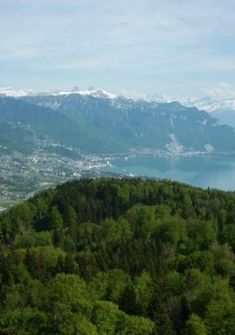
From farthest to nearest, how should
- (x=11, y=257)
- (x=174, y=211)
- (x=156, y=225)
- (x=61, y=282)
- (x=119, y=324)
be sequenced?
(x=174, y=211) → (x=156, y=225) → (x=11, y=257) → (x=61, y=282) → (x=119, y=324)

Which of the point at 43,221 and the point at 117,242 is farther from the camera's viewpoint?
the point at 43,221

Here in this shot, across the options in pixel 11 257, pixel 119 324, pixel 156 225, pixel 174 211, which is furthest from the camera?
pixel 174 211

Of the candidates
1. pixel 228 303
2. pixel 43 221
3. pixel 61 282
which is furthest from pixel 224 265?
pixel 43 221

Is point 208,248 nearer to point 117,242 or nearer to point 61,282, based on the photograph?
point 117,242

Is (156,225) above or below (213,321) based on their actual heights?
above

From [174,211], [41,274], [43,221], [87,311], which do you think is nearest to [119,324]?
[87,311]

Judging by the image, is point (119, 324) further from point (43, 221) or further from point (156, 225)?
point (43, 221)
